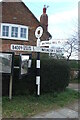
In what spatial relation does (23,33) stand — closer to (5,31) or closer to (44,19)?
(5,31)

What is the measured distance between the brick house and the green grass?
32.1 feet

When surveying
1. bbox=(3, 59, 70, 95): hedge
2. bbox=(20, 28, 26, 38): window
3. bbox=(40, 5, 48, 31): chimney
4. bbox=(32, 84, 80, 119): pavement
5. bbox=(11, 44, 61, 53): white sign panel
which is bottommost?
bbox=(32, 84, 80, 119): pavement

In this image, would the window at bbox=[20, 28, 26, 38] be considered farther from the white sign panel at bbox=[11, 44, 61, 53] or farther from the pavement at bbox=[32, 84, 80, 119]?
the pavement at bbox=[32, 84, 80, 119]

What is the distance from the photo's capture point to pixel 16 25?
1875cm

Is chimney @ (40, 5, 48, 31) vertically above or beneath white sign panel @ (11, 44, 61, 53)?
above

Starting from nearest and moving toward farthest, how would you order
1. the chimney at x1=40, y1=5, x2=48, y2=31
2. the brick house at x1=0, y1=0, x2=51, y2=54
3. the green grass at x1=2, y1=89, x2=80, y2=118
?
1. the green grass at x1=2, y1=89, x2=80, y2=118
2. the brick house at x1=0, y1=0, x2=51, y2=54
3. the chimney at x1=40, y1=5, x2=48, y2=31

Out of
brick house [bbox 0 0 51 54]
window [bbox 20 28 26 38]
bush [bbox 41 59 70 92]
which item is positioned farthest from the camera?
window [bbox 20 28 26 38]

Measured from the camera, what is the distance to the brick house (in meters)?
18.2

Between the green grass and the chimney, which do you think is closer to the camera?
the green grass

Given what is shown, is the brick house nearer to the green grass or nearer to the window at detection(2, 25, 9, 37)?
the window at detection(2, 25, 9, 37)

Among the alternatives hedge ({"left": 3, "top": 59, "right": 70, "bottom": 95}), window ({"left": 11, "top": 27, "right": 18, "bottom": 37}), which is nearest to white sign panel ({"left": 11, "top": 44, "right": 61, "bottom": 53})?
hedge ({"left": 3, "top": 59, "right": 70, "bottom": 95})

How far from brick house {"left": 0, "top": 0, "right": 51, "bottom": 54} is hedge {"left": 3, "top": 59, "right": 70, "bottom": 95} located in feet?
28.5

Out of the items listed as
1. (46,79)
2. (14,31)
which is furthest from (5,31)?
(46,79)

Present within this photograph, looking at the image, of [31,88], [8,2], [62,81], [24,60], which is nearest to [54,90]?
[62,81]
